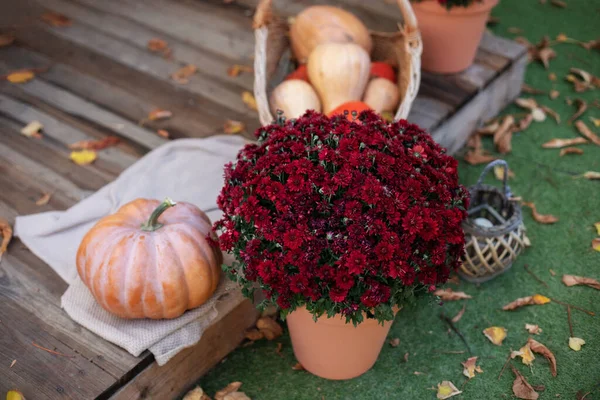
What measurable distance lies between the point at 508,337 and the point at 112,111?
234 cm

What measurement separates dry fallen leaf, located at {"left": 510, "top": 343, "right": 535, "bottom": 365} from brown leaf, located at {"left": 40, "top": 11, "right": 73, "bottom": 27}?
135 inches

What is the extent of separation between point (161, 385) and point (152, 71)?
2.13m

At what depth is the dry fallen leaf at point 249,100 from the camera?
3.42 metres

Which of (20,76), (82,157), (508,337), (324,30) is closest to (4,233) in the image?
(82,157)

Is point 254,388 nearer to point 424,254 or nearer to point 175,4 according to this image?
point 424,254

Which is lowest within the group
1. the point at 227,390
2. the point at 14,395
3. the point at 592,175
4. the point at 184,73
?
the point at 227,390

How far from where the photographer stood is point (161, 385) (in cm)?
218

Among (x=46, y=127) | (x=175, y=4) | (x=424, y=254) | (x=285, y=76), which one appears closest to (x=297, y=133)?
(x=424, y=254)

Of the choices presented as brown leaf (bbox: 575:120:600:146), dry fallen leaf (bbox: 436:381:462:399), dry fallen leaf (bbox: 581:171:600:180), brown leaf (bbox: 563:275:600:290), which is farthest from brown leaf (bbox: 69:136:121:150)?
brown leaf (bbox: 575:120:600:146)

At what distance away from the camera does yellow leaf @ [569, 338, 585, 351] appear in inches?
92.2

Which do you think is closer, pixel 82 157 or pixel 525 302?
pixel 525 302

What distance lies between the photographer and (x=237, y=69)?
12.1 ft

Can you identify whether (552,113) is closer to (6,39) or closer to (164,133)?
(164,133)

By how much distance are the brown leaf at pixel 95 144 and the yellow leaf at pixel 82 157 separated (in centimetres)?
6
